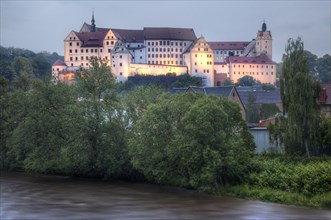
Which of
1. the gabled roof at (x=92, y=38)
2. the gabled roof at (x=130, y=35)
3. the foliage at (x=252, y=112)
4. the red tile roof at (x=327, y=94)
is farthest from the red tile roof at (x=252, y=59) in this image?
the red tile roof at (x=327, y=94)

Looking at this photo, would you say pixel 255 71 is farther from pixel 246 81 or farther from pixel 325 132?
pixel 325 132

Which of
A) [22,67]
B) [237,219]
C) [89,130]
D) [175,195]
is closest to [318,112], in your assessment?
[175,195]

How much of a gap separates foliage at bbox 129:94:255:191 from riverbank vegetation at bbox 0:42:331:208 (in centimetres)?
7

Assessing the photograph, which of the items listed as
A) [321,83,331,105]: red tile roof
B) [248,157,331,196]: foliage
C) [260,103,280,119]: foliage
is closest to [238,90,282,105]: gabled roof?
[260,103,280,119]: foliage

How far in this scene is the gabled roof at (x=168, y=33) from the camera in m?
137

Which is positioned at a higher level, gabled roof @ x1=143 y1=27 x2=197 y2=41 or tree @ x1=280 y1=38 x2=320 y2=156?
gabled roof @ x1=143 y1=27 x2=197 y2=41

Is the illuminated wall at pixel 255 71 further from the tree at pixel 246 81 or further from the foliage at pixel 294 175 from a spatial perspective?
the foliage at pixel 294 175

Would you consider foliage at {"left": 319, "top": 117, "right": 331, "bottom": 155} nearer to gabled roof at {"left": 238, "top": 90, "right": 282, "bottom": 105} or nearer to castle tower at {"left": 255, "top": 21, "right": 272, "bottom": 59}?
gabled roof at {"left": 238, "top": 90, "right": 282, "bottom": 105}

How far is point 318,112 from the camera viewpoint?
39125 mm

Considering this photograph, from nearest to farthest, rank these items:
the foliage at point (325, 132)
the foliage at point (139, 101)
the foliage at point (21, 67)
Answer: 1. the foliage at point (325, 132)
2. the foliage at point (139, 101)
3. the foliage at point (21, 67)

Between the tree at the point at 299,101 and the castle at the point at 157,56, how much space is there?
3290 inches

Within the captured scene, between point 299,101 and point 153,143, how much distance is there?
10.8 m

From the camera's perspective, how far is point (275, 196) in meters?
32.7

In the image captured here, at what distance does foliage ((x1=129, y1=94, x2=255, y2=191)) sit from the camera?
114ft
